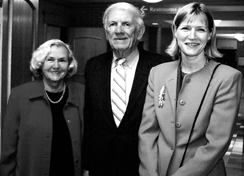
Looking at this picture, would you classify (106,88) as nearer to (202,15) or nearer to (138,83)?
(138,83)

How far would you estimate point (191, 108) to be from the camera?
5.65 feet

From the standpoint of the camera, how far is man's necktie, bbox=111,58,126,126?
83.9 inches

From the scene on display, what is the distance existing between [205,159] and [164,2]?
5415 mm

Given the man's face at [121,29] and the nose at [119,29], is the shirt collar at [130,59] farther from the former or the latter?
the nose at [119,29]

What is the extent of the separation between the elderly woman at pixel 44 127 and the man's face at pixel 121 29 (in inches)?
16.0

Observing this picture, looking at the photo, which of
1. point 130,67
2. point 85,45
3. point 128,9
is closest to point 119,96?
point 130,67

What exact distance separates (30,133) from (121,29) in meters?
0.85

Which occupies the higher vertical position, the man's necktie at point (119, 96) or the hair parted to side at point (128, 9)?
the hair parted to side at point (128, 9)

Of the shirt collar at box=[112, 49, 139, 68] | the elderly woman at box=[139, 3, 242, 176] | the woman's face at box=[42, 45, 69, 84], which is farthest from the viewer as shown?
the woman's face at box=[42, 45, 69, 84]

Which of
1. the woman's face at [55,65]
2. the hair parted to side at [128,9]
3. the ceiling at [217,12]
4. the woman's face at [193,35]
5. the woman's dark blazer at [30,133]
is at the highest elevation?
the ceiling at [217,12]

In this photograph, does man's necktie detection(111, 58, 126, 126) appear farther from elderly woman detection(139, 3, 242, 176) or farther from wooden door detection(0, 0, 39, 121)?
wooden door detection(0, 0, 39, 121)

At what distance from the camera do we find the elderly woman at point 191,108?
167cm

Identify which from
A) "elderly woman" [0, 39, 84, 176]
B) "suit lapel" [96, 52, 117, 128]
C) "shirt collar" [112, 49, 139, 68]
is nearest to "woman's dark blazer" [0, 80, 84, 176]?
"elderly woman" [0, 39, 84, 176]

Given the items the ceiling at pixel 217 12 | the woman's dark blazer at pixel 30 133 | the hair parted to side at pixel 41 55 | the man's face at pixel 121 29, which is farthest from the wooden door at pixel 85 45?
the man's face at pixel 121 29
